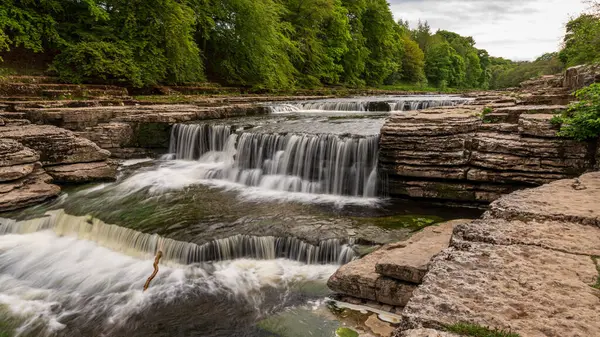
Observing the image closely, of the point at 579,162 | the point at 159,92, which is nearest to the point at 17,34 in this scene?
the point at 159,92

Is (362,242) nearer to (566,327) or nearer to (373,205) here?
(373,205)

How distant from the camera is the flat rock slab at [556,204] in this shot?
310cm

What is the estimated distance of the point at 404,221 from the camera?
6.64m

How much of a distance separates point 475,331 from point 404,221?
16.6 feet

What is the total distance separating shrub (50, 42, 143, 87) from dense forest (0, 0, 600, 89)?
0.04 m

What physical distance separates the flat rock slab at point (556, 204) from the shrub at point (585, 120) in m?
2.26

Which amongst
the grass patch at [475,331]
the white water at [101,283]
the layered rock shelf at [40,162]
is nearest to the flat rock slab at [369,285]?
the white water at [101,283]

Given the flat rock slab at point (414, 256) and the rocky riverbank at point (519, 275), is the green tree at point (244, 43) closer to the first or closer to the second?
the flat rock slab at point (414, 256)

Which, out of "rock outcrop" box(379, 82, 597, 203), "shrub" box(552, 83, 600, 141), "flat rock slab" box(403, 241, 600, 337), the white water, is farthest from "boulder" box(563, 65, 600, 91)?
"flat rock slab" box(403, 241, 600, 337)

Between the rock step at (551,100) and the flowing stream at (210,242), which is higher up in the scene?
the rock step at (551,100)

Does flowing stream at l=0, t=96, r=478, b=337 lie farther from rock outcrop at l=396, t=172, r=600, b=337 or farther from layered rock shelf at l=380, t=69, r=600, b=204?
rock outcrop at l=396, t=172, r=600, b=337

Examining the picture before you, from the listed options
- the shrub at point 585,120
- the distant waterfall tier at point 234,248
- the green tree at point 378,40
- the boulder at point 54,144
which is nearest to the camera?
the distant waterfall tier at point 234,248

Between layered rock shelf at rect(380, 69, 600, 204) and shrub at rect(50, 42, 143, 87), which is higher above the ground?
shrub at rect(50, 42, 143, 87)

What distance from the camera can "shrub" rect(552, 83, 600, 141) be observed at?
5.88 m
